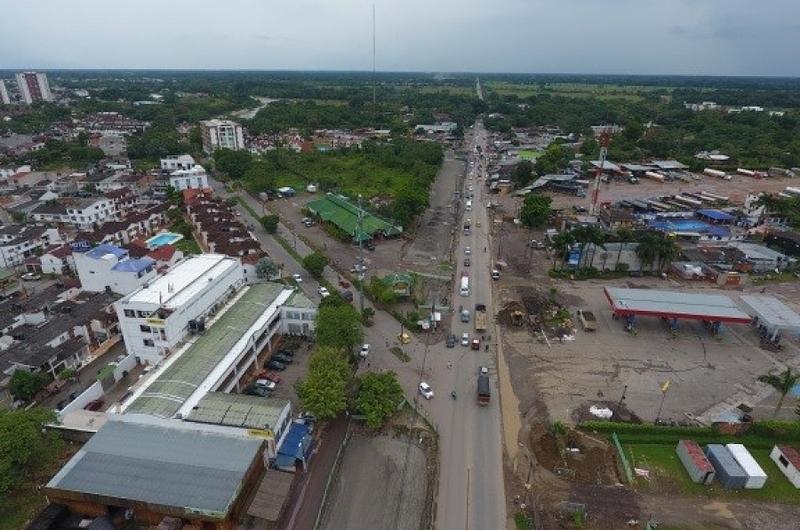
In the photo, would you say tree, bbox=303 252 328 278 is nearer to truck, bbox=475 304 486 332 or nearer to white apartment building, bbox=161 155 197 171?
truck, bbox=475 304 486 332

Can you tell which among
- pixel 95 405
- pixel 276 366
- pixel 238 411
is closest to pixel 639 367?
pixel 276 366

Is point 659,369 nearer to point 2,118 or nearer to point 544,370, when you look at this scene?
point 544,370

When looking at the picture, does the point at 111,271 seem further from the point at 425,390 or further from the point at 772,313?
the point at 772,313

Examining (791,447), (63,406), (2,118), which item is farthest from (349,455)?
(2,118)

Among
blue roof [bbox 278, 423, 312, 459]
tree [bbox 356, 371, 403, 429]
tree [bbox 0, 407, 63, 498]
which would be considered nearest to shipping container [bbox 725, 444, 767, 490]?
tree [bbox 356, 371, 403, 429]

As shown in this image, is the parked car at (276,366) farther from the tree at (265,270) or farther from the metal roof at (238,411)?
the tree at (265,270)

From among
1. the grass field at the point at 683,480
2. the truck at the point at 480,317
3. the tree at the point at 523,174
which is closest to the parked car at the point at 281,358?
the truck at the point at 480,317
